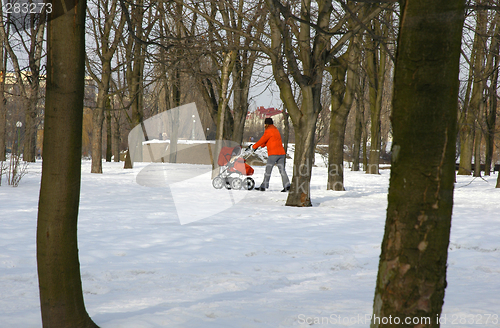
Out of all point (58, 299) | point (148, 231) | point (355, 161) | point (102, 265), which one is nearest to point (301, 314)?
point (58, 299)

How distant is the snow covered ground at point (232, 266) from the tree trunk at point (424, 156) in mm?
984

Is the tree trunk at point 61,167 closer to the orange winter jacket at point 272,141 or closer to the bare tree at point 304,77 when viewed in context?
the bare tree at point 304,77

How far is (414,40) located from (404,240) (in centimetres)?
90

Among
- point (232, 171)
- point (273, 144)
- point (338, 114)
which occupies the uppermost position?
point (338, 114)

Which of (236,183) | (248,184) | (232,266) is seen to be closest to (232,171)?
(236,183)

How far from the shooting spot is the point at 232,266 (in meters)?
4.11

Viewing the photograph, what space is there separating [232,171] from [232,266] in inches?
290

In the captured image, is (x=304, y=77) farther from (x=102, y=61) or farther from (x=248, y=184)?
(x=102, y=61)

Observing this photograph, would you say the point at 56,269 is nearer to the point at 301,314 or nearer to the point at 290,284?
the point at 301,314

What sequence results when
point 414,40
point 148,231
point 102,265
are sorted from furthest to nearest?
point 148,231 → point 102,265 → point 414,40

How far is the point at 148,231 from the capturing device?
5.59 m

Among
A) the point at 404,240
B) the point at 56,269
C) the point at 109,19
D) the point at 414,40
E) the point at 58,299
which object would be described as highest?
the point at 109,19

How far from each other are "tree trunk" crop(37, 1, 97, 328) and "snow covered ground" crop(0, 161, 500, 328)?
0.42 m

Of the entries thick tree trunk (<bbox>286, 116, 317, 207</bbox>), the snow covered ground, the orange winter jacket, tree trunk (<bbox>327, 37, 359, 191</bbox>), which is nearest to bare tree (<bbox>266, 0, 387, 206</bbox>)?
thick tree trunk (<bbox>286, 116, 317, 207</bbox>)
